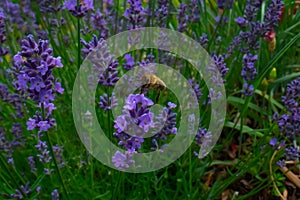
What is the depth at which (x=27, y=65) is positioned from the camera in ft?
4.23

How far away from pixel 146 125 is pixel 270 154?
1.20 meters

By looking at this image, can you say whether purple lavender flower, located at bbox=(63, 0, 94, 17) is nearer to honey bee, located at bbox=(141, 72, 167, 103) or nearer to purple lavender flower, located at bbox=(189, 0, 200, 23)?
honey bee, located at bbox=(141, 72, 167, 103)

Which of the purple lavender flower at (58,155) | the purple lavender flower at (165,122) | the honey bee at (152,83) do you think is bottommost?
the purple lavender flower at (58,155)

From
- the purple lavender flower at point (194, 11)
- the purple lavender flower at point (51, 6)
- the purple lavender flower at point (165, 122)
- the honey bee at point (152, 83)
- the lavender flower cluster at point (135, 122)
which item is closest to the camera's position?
the lavender flower cluster at point (135, 122)

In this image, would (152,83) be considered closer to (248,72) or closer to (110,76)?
(110,76)

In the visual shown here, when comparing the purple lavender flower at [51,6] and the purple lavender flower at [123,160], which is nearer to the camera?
the purple lavender flower at [123,160]

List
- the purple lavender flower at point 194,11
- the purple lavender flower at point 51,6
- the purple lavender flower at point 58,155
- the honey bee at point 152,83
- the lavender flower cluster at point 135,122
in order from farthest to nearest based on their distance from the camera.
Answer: the purple lavender flower at point 194,11, the purple lavender flower at point 51,6, the purple lavender flower at point 58,155, the honey bee at point 152,83, the lavender flower cluster at point 135,122

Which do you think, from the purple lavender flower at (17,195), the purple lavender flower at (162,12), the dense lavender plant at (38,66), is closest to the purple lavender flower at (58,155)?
the purple lavender flower at (17,195)

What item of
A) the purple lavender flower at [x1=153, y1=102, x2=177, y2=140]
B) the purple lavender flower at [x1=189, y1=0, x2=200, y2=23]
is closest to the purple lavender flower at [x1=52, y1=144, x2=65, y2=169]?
the purple lavender flower at [x1=153, y1=102, x2=177, y2=140]

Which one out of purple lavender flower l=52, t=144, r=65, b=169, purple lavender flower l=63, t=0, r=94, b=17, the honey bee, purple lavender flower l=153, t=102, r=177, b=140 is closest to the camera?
the honey bee

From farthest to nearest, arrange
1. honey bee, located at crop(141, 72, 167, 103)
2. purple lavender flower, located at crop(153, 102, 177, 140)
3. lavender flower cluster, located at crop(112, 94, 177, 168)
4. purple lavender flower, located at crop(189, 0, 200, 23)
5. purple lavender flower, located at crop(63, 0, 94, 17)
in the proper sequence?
1. purple lavender flower, located at crop(189, 0, 200, 23)
2. purple lavender flower, located at crop(63, 0, 94, 17)
3. purple lavender flower, located at crop(153, 102, 177, 140)
4. honey bee, located at crop(141, 72, 167, 103)
5. lavender flower cluster, located at crop(112, 94, 177, 168)

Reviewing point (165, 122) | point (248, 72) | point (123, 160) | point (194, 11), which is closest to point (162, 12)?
point (194, 11)

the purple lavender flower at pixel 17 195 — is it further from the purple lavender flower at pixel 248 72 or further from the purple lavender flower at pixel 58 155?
the purple lavender flower at pixel 248 72

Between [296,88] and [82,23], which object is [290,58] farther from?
[82,23]
